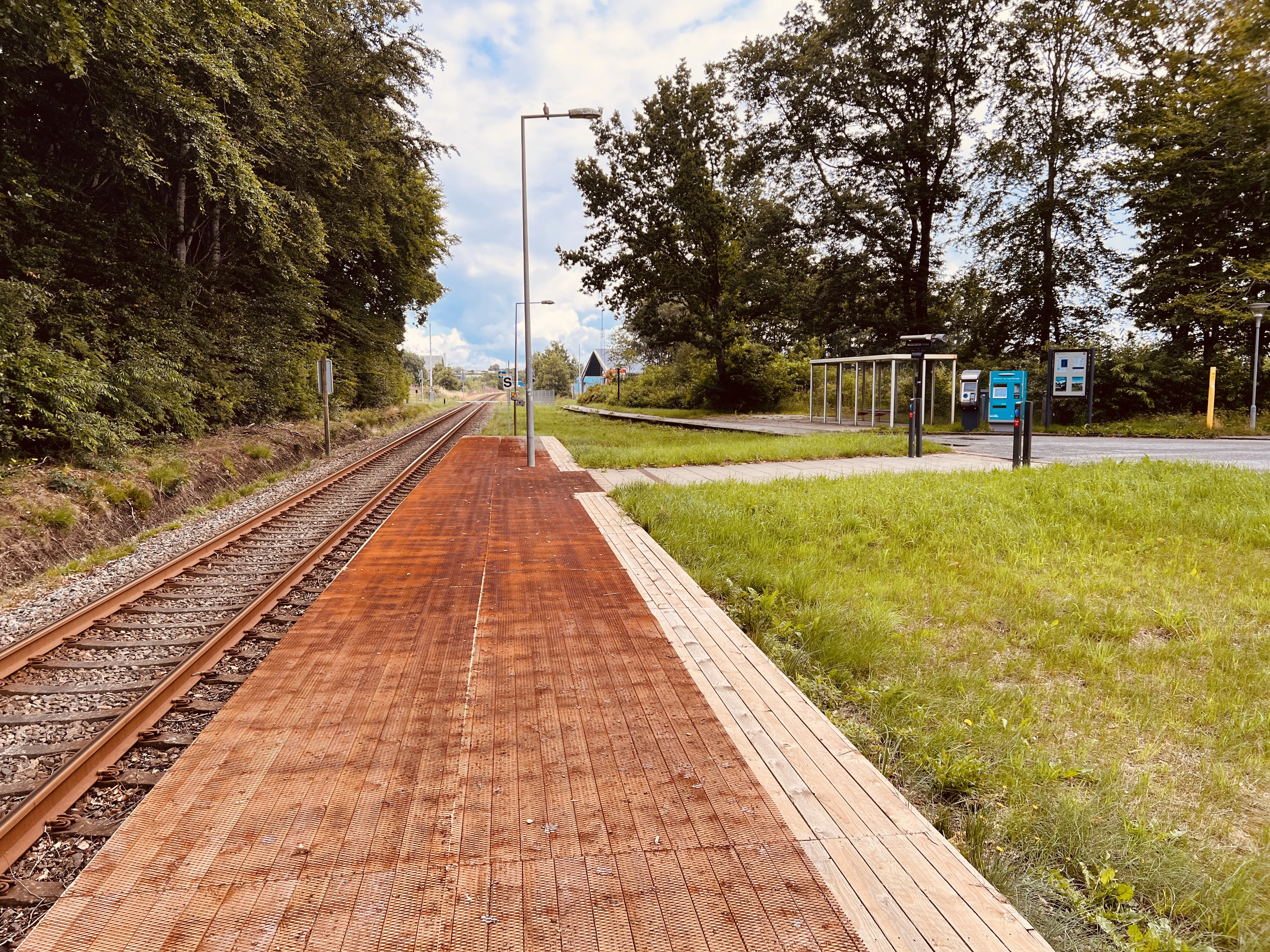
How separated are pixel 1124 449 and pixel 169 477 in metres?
19.2

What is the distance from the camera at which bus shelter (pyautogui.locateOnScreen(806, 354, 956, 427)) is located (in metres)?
22.7

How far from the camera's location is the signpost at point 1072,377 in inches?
842

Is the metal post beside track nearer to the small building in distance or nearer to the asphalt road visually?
the asphalt road

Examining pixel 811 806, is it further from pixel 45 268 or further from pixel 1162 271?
pixel 1162 271

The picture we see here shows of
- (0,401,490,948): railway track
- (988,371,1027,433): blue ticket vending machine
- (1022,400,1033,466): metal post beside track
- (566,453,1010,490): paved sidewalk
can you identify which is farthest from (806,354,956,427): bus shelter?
(0,401,490,948): railway track

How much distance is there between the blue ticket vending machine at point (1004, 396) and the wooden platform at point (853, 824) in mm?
22402

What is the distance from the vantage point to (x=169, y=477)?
410 inches

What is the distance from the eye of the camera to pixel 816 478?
35.3 ft

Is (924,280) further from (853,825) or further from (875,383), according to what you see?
(853,825)

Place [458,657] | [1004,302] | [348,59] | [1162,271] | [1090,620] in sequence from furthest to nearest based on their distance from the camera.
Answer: [1004,302] → [1162,271] → [348,59] → [1090,620] → [458,657]

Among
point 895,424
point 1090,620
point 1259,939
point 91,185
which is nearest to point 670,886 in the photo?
point 1259,939

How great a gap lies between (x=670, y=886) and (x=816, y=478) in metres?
9.20

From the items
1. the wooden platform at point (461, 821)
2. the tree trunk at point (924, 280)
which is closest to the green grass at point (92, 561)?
the wooden platform at point (461, 821)

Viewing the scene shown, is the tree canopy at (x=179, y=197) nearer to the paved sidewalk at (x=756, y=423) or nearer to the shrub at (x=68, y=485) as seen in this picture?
the shrub at (x=68, y=485)
